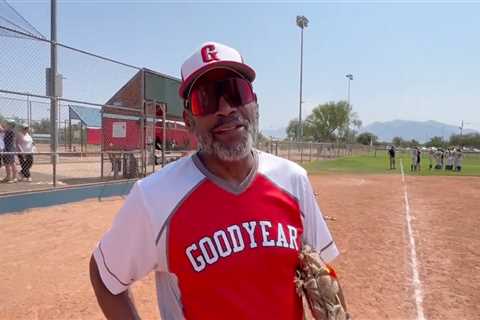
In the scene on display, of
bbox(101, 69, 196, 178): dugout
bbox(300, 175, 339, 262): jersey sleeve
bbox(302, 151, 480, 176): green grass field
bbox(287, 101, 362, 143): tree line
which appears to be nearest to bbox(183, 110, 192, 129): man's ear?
bbox(300, 175, 339, 262): jersey sleeve

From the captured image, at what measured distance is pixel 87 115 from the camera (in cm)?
1072

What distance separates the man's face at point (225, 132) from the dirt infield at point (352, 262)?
3.11m

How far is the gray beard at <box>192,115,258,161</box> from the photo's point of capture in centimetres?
167

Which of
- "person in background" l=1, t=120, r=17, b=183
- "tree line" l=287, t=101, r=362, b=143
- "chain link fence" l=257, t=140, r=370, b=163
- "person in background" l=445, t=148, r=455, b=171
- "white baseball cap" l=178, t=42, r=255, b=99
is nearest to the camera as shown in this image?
"white baseball cap" l=178, t=42, r=255, b=99

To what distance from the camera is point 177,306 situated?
1560 millimetres

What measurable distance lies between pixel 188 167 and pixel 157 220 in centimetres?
27

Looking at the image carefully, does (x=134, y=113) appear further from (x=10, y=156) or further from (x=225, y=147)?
(x=225, y=147)

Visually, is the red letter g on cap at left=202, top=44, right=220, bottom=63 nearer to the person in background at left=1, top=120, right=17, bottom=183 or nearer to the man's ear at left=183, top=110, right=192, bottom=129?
the man's ear at left=183, top=110, right=192, bottom=129

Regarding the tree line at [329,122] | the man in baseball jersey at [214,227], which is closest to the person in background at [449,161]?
the man in baseball jersey at [214,227]

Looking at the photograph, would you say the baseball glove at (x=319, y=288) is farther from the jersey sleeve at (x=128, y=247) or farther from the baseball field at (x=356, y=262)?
the baseball field at (x=356, y=262)

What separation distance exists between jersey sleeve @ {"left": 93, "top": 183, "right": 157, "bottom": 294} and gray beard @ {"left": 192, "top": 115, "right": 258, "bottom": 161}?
34cm

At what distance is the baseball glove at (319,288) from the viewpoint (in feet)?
5.12

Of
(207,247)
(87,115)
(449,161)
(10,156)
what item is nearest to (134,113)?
(87,115)

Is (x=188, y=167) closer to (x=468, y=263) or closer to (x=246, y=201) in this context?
(x=246, y=201)
